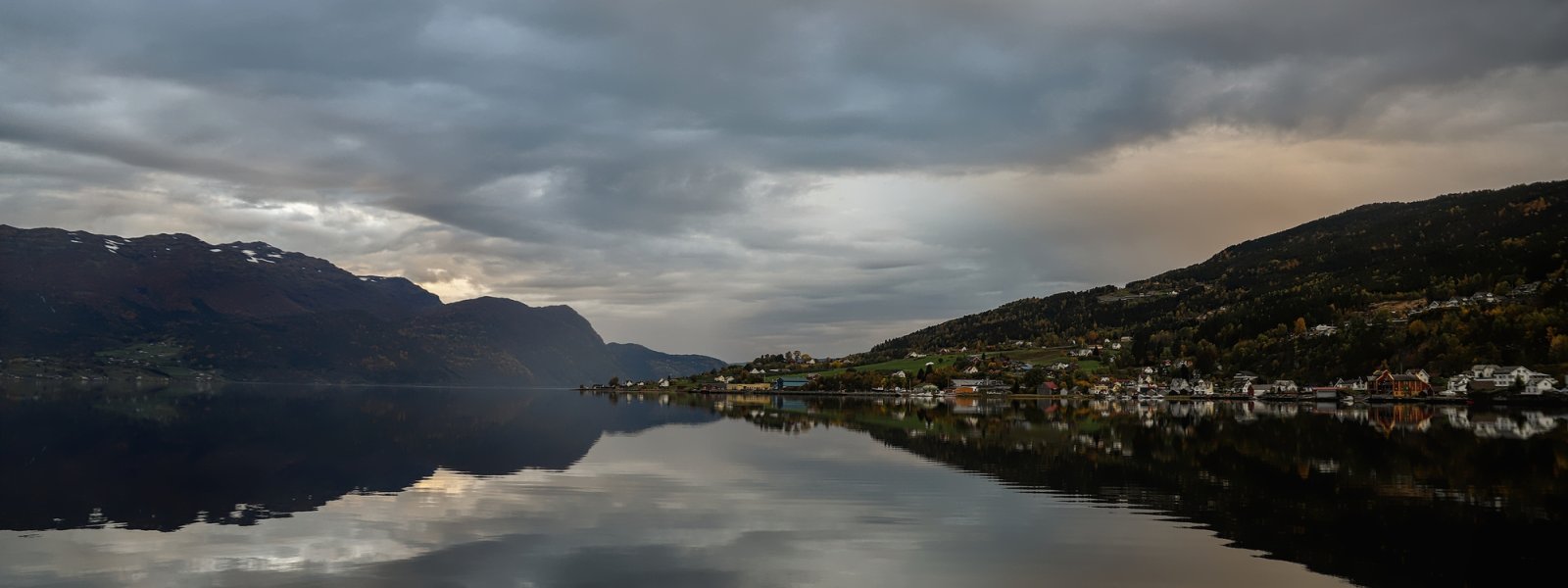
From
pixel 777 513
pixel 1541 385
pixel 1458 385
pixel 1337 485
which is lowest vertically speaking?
pixel 777 513

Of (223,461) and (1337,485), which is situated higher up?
(1337,485)

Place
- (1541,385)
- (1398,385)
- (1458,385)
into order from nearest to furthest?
(1541,385) < (1458,385) < (1398,385)

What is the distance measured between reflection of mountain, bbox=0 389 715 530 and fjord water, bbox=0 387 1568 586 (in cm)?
24

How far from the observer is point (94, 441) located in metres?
53.7

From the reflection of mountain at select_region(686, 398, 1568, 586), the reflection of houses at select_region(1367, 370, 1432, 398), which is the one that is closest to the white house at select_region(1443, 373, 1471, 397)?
the reflection of houses at select_region(1367, 370, 1432, 398)

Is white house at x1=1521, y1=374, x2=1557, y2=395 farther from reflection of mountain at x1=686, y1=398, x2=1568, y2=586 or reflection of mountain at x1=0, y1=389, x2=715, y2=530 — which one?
reflection of mountain at x1=0, y1=389, x2=715, y2=530

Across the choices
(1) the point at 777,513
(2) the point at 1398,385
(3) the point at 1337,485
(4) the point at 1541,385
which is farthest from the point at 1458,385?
(1) the point at 777,513

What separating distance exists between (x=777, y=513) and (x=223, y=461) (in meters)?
30.9

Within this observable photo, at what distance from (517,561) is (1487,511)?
28.1 meters

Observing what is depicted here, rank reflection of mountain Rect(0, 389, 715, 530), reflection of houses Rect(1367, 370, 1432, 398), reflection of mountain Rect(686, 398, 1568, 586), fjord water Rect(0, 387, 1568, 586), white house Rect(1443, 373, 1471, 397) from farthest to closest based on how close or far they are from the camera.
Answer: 1. reflection of houses Rect(1367, 370, 1432, 398)
2. white house Rect(1443, 373, 1471, 397)
3. reflection of mountain Rect(0, 389, 715, 530)
4. reflection of mountain Rect(686, 398, 1568, 586)
5. fjord water Rect(0, 387, 1568, 586)

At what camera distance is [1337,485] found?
34.1 metres

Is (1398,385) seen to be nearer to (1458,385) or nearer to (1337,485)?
(1458,385)

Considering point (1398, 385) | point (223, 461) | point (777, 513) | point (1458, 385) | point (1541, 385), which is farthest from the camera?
point (1398, 385)

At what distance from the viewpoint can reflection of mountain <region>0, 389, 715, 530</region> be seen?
91.9ft
